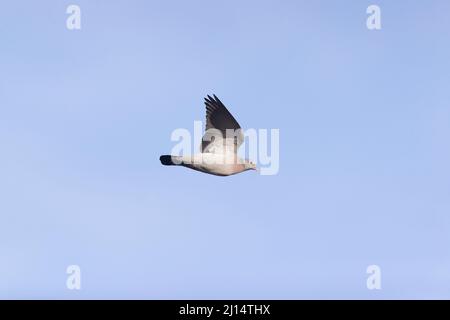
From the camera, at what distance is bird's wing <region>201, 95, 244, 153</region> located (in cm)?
2005

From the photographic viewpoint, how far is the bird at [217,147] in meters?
20.0

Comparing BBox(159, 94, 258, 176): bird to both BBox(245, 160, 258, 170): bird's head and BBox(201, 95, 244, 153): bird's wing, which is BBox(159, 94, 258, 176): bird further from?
BBox(245, 160, 258, 170): bird's head

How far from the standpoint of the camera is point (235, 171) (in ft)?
68.0

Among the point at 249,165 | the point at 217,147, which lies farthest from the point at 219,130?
the point at 249,165

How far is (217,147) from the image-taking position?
20.5 metres

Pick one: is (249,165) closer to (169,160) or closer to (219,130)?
(219,130)

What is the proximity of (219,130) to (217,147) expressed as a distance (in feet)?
2.12

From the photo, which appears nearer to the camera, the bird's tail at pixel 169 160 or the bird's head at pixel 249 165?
the bird's tail at pixel 169 160

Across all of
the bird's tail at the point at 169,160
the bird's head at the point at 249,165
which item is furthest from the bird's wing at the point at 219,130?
the bird's tail at the point at 169,160

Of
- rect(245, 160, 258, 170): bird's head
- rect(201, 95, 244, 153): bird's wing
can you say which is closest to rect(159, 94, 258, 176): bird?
rect(201, 95, 244, 153): bird's wing

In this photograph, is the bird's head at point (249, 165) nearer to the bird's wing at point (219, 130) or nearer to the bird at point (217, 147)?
the bird at point (217, 147)

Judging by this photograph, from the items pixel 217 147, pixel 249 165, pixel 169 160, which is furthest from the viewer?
pixel 249 165
